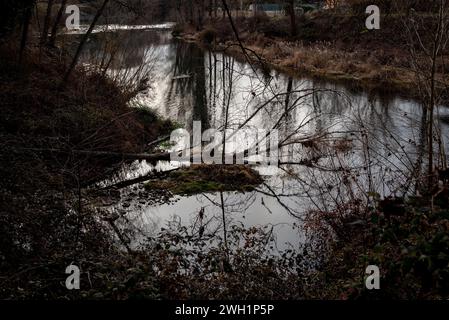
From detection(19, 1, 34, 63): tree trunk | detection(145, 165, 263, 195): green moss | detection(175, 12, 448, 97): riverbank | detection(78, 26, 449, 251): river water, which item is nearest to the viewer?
detection(78, 26, 449, 251): river water

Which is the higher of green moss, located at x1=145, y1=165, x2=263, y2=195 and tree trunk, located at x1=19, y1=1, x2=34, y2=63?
tree trunk, located at x1=19, y1=1, x2=34, y2=63

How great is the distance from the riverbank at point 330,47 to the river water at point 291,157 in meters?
2.01

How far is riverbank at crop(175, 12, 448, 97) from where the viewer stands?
20.0 m

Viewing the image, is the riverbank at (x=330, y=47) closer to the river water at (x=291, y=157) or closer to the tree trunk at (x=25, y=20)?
the river water at (x=291, y=157)

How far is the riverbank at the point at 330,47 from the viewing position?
2002 centimetres

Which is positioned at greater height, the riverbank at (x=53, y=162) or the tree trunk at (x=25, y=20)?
the tree trunk at (x=25, y=20)

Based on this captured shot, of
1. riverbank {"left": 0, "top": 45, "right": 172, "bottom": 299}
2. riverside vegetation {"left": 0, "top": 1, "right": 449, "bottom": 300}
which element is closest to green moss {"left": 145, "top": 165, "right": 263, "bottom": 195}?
riverside vegetation {"left": 0, "top": 1, "right": 449, "bottom": 300}

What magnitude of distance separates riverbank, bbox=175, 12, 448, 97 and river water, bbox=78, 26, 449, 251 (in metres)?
2.01

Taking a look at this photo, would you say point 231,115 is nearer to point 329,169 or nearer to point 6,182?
point 329,169

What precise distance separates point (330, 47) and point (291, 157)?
646 inches

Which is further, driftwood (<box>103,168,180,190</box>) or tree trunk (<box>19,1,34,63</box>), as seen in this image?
tree trunk (<box>19,1,34,63</box>)

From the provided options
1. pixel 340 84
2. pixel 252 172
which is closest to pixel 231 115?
pixel 252 172

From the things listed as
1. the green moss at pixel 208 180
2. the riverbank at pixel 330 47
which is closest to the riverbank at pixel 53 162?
the green moss at pixel 208 180

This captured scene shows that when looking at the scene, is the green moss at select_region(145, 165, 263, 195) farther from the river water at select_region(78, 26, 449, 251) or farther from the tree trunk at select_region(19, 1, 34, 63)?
the tree trunk at select_region(19, 1, 34, 63)
